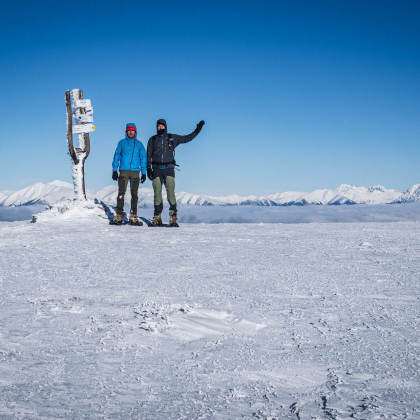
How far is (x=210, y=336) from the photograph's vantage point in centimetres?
285

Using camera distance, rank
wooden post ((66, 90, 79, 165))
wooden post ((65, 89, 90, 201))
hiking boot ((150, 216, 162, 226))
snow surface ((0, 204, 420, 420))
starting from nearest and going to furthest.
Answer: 1. snow surface ((0, 204, 420, 420))
2. hiking boot ((150, 216, 162, 226))
3. wooden post ((66, 90, 79, 165))
4. wooden post ((65, 89, 90, 201))

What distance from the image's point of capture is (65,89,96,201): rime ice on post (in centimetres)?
1097

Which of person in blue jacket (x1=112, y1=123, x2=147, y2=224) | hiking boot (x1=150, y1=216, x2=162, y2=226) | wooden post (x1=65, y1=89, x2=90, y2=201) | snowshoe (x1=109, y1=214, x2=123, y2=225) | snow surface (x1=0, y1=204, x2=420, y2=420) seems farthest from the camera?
wooden post (x1=65, y1=89, x2=90, y2=201)

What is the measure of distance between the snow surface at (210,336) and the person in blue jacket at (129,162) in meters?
4.05

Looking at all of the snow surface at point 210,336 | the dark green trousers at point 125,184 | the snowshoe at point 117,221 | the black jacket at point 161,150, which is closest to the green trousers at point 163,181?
the black jacket at point 161,150

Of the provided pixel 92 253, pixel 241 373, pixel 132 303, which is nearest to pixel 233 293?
pixel 132 303

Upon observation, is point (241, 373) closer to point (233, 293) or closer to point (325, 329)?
point (325, 329)

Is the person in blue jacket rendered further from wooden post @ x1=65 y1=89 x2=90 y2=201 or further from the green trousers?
wooden post @ x1=65 y1=89 x2=90 y2=201

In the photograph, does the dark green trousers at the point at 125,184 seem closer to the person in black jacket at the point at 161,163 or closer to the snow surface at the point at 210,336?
the person in black jacket at the point at 161,163

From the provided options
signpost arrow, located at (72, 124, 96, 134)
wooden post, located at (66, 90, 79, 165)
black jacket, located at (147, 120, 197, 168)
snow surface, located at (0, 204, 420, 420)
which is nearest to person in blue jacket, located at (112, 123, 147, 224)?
black jacket, located at (147, 120, 197, 168)

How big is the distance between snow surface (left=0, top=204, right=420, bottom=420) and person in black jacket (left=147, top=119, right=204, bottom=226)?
405cm

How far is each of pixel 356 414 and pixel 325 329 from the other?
1127 mm

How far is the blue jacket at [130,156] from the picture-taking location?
9.48m

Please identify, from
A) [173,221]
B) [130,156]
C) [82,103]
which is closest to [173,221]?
[173,221]
